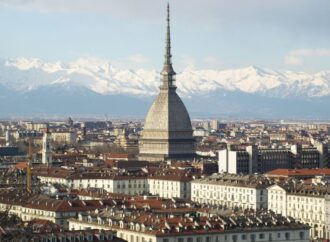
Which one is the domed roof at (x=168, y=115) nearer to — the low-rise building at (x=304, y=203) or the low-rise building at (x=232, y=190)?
the low-rise building at (x=232, y=190)

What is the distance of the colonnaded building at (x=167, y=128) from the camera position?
166000 mm

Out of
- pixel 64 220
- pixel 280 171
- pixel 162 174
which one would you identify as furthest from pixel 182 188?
pixel 64 220

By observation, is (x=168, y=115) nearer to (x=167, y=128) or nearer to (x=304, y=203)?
(x=167, y=128)

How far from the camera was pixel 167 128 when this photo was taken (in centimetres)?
16838

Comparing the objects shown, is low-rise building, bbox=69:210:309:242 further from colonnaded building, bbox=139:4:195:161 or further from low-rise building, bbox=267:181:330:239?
colonnaded building, bbox=139:4:195:161

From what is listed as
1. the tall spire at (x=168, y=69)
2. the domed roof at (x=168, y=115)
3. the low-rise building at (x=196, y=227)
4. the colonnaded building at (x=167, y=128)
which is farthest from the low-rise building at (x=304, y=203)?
the tall spire at (x=168, y=69)

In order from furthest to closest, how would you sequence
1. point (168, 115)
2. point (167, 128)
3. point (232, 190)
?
point (168, 115)
point (167, 128)
point (232, 190)

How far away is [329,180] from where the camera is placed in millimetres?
106500

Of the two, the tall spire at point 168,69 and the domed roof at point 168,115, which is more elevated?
the tall spire at point 168,69

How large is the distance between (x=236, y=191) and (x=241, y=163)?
35.4m

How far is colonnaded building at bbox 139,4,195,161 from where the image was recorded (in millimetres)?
166000

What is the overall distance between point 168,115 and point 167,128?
9.50 feet

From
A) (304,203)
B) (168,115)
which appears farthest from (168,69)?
(304,203)

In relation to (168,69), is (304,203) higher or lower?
lower
